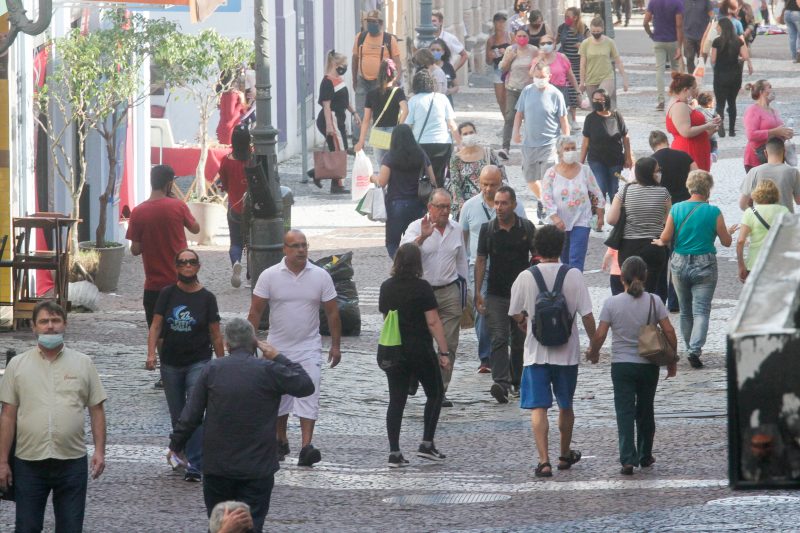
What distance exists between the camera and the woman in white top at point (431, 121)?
16578mm

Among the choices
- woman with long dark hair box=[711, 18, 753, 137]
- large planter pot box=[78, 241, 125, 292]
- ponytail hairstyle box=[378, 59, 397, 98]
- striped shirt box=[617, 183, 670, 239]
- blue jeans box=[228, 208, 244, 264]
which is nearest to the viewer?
striped shirt box=[617, 183, 670, 239]

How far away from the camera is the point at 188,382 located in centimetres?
957

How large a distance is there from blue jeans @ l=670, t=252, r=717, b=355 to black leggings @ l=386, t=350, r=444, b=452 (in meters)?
3.00

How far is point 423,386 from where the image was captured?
10086mm

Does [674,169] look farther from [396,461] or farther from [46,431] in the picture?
[46,431]

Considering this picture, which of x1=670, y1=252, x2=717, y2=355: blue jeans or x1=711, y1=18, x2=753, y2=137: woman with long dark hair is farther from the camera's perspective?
x1=711, y1=18, x2=753, y2=137: woman with long dark hair

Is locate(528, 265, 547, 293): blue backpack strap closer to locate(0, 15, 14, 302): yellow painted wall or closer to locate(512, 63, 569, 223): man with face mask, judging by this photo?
locate(0, 15, 14, 302): yellow painted wall

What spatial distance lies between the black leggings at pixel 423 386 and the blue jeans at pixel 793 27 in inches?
1178

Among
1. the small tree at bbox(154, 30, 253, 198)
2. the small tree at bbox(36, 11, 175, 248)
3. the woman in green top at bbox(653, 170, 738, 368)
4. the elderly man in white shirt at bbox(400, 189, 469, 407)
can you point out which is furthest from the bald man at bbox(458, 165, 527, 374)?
the small tree at bbox(154, 30, 253, 198)

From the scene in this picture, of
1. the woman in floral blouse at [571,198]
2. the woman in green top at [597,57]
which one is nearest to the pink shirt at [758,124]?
the woman in floral blouse at [571,198]

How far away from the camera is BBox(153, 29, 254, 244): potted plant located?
16.9m

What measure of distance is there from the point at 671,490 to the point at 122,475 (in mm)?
2905

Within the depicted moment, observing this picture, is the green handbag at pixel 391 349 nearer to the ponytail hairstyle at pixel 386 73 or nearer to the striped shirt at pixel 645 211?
the striped shirt at pixel 645 211

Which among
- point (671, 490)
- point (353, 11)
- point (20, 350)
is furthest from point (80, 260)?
point (353, 11)
